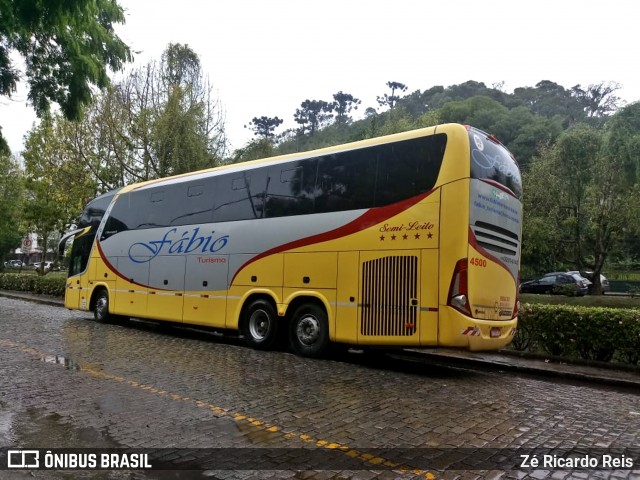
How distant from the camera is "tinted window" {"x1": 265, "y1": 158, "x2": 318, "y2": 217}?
9.90 metres

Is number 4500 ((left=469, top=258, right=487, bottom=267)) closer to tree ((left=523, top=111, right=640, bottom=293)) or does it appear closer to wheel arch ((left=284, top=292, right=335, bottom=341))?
wheel arch ((left=284, top=292, right=335, bottom=341))

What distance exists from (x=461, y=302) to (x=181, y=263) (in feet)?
23.8

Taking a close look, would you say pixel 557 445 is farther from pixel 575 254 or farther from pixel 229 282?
pixel 575 254

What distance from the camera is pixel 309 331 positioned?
9688 mm

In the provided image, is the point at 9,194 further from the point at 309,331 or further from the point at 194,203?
the point at 309,331

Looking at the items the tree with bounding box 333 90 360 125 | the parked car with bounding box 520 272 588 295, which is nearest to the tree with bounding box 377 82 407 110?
the tree with bounding box 333 90 360 125

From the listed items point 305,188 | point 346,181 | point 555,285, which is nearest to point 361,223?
point 346,181

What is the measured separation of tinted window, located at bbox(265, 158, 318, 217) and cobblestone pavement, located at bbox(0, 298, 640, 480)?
9.67 ft

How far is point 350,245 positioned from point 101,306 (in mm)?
9386

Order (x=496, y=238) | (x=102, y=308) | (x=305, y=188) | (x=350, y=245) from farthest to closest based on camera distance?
1. (x=102, y=308)
2. (x=305, y=188)
3. (x=350, y=245)
4. (x=496, y=238)

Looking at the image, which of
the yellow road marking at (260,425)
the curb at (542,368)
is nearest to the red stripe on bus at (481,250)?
the curb at (542,368)

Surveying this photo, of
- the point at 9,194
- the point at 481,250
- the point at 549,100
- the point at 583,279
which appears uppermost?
the point at 549,100

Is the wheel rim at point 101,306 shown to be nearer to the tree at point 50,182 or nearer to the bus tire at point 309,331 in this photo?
the bus tire at point 309,331

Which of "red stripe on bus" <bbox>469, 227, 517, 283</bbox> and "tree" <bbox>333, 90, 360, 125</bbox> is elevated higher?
"tree" <bbox>333, 90, 360, 125</bbox>
